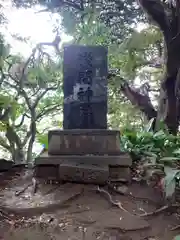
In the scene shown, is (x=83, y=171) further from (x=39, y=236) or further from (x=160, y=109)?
(x=160, y=109)

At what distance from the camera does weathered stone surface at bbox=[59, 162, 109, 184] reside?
10.5 ft

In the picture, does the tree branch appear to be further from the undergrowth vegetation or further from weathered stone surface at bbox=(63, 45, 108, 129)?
weathered stone surface at bbox=(63, 45, 108, 129)

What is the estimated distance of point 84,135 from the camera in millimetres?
3662

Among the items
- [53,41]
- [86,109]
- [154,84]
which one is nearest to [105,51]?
[86,109]

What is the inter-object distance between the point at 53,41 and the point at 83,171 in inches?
187

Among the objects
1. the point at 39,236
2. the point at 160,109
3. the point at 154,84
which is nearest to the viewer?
the point at 39,236

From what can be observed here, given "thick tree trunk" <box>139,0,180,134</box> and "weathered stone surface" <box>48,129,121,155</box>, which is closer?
"weathered stone surface" <box>48,129,121,155</box>

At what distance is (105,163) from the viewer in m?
3.40

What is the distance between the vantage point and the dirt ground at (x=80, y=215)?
2.22 meters

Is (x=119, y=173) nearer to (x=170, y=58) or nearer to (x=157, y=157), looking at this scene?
(x=157, y=157)

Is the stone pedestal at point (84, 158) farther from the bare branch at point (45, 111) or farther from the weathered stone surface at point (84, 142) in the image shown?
the bare branch at point (45, 111)

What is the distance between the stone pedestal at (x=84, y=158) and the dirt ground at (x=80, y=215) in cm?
15

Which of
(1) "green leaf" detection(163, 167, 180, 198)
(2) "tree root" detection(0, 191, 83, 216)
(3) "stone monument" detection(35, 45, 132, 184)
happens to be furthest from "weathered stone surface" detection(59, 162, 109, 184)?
(1) "green leaf" detection(163, 167, 180, 198)

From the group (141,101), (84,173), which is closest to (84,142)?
(84,173)
